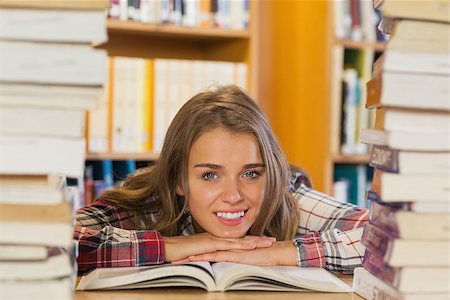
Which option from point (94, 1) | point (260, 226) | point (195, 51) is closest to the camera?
point (94, 1)

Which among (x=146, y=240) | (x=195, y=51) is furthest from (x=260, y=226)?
(x=195, y=51)

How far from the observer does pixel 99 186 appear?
2.83m

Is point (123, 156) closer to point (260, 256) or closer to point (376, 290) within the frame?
point (260, 256)

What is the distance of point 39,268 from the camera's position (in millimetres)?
1046

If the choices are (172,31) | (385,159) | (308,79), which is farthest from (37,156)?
(308,79)

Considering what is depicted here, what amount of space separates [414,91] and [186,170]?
886mm

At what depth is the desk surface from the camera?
1.25 metres

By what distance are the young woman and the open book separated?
0.49 ft

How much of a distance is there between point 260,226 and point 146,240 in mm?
473

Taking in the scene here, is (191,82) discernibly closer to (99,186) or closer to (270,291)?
(99,186)

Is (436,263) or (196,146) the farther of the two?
(196,146)

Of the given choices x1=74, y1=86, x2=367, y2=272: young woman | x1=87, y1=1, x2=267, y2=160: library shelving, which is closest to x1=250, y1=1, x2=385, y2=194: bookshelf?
x1=87, y1=1, x2=267, y2=160: library shelving

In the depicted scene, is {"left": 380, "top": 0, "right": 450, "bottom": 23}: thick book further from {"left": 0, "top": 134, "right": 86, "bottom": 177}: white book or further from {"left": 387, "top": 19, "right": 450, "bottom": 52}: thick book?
{"left": 0, "top": 134, "right": 86, "bottom": 177}: white book

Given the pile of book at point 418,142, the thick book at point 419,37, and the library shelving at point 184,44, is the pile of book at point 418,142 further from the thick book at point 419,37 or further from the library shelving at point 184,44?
the library shelving at point 184,44
